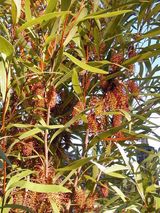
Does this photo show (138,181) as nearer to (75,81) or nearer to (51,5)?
(75,81)

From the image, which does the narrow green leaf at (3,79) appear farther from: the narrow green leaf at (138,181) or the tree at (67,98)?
the narrow green leaf at (138,181)

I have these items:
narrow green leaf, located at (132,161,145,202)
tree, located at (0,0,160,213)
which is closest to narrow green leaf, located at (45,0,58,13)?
tree, located at (0,0,160,213)

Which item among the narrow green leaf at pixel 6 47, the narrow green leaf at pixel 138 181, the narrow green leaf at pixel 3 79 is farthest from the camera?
the narrow green leaf at pixel 138 181

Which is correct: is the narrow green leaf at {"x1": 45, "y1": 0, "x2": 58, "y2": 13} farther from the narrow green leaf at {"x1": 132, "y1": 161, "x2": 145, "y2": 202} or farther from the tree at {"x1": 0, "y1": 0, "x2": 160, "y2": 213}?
the narrow green leaf at {"x1": 132, "y1": 161, "x2": 145, "y2": 202}

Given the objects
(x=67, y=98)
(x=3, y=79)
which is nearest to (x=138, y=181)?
(x=67, y=98)

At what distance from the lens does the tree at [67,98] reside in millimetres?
763

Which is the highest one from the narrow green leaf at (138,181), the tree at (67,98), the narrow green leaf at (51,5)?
the narrow green leaf at (51,5)

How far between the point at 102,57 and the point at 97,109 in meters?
0.17

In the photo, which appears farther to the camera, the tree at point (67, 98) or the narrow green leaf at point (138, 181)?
the narrow green leaf at point (138, 181)

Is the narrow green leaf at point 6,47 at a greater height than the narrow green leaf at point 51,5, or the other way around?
the narrow green leaf at point 51,5

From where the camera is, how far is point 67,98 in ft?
3.24

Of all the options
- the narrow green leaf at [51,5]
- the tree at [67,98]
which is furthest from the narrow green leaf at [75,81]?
the narrow green leaf at [51,5]

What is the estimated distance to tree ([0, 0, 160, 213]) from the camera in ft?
2.50

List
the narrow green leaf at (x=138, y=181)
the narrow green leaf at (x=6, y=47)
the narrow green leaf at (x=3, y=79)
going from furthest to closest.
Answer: the narrow green leaf at (x=138, y=181), the narrow green leaf at (x=3, y=79), the narrow green leaf at (x=6, y=47)
